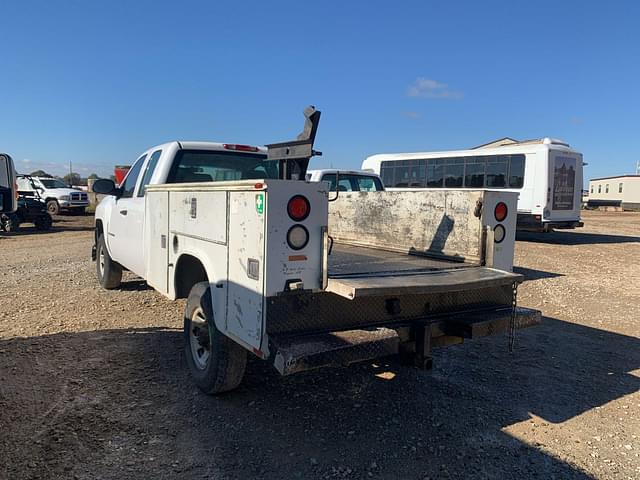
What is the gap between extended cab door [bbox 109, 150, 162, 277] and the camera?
17.8 feet

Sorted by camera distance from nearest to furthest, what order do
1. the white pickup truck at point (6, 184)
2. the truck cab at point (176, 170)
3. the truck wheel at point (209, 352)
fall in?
1. the truck wheel at point (209, 352)
2. the white pickup truck at point (6, 184)
3. the truck cab at point (176, 170)

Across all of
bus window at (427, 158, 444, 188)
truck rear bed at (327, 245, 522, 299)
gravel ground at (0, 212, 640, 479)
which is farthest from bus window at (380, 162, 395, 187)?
truck rear bed at (327, 245, 522, 299)

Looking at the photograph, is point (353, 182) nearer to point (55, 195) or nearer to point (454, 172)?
point (454, 172)

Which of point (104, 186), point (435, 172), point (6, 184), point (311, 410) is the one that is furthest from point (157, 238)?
point (435, 172)

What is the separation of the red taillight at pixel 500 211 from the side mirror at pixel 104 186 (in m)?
4.44

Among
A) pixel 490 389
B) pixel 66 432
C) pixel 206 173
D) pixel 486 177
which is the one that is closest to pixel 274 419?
pixel 66 432

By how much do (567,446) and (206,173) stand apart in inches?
163

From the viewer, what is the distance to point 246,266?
3.16 metres

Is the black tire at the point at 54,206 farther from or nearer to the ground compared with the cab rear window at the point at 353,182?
nearer to the ground

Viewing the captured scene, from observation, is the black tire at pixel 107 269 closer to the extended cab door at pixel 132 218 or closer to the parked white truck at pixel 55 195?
the extended cab door at pixel 132 218

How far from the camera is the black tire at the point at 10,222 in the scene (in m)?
17.8

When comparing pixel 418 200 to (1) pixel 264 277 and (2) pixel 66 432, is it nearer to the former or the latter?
(1) pixel 264 277

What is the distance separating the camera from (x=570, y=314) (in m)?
7.04

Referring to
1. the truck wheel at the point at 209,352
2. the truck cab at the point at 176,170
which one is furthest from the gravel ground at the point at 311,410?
the truck cab at the point at 176,170
